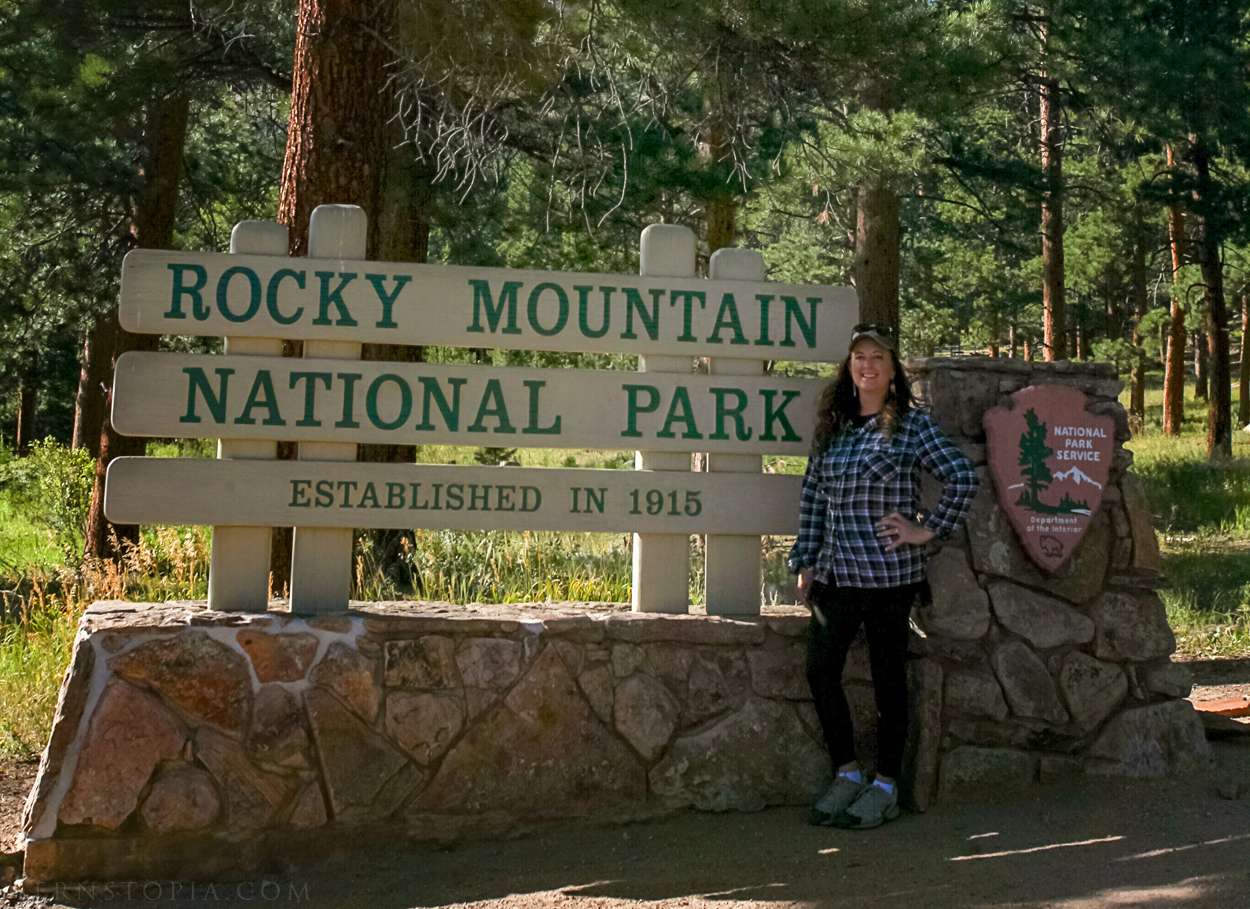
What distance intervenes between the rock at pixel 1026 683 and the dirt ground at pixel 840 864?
0.99 ft

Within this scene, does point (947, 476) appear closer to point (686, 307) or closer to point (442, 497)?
point (686, 307)

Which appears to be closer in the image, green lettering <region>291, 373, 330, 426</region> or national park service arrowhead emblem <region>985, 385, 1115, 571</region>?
green lettering <region>291, 373, 330, 426</region>

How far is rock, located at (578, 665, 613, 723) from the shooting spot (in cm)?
400

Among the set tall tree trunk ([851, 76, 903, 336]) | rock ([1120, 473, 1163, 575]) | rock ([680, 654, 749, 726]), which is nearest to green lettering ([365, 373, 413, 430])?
rock ([680, 654, 749, 726])

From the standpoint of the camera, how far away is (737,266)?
4.31 m

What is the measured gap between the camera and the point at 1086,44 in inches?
427

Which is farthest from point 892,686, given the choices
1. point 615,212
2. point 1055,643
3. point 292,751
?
point 615,212

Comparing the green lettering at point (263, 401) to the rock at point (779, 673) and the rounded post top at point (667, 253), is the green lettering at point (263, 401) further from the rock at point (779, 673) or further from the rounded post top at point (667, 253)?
the rock at point (779, 673)

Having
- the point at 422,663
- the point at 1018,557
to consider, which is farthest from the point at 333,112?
the point at 1018,557

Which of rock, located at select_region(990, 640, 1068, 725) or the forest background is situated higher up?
the forest background

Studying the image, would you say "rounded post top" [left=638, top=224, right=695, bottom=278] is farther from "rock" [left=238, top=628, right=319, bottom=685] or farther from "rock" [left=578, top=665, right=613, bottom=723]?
"rock" [left=238, top=628, right=319, bottom=685]

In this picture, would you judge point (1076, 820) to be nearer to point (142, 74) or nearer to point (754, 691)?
point (754, 691)

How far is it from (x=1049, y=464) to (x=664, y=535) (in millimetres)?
1537

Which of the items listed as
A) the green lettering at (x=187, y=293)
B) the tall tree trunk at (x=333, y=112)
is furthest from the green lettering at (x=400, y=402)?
the tall tree trunk at (x=333, y=112)
